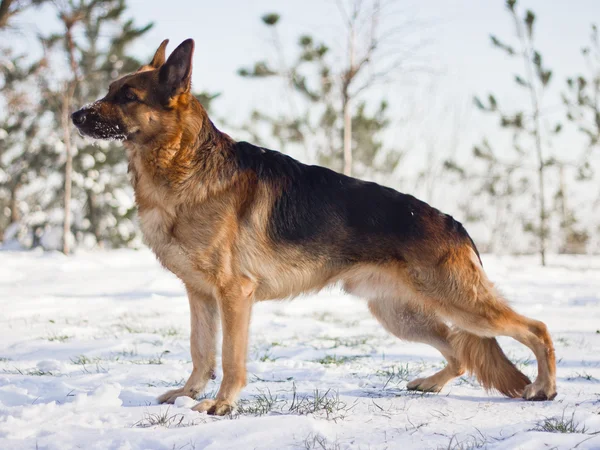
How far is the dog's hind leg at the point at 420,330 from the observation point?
4445mm

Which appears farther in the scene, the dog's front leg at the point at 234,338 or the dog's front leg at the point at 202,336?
the dog's front leg at the point at 202,336

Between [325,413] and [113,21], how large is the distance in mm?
19817

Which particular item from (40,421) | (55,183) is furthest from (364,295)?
(55,183)

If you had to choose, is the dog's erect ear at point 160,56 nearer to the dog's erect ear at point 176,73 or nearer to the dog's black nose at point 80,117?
the dog's erect ear at point 176,73

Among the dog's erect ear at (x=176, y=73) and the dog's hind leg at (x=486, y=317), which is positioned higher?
the dog's erect ear at (x=176, y=73)

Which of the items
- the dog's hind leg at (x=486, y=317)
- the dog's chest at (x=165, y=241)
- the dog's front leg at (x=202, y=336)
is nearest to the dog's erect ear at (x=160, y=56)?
the dog's chest at (x=165, y=241)

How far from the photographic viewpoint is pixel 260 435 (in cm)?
292

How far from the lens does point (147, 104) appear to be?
4.09 m

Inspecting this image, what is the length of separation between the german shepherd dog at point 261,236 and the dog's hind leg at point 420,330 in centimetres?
21

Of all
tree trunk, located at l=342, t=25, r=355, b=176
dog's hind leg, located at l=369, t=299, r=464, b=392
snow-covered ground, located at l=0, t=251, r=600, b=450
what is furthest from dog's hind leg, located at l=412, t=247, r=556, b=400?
tree trunk, located at l=342, t=25, r=355, b=176

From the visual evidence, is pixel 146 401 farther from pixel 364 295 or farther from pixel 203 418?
pixel 364 295

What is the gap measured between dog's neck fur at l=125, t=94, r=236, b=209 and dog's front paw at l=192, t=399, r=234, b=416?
1.29m

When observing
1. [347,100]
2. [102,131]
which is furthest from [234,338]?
[347,100]

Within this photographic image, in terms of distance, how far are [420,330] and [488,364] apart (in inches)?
23.8
